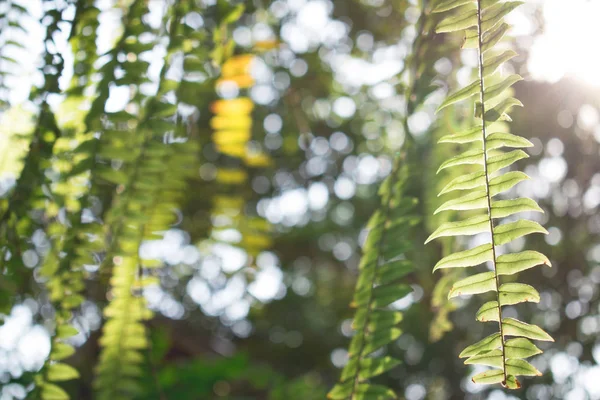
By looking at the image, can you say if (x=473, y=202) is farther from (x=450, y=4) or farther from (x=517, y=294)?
(x=450, y=4)

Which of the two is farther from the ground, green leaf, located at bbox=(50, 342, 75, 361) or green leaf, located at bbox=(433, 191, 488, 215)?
green leaf, located at bbox=(433, 191, 488, 215)

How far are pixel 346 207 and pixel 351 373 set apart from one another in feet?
8.20

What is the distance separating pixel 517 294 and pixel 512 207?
0.32 ft

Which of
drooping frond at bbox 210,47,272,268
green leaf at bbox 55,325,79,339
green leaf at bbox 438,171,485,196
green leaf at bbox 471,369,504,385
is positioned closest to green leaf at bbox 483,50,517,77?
green leaf at bbox 438,171,485,196

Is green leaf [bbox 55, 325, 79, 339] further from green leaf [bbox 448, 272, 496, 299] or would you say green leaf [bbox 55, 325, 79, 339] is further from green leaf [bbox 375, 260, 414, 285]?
green leaf [bbox 448, 272, 496, 299]

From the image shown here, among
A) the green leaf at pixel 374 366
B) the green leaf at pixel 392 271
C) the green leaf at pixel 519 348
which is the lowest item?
the green leaf at pixel 374 366

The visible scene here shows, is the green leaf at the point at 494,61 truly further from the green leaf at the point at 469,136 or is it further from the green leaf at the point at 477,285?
the green leaf at the point at 477,285

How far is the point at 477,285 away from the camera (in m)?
0.64

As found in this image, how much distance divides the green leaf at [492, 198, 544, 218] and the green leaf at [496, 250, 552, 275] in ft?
0.15

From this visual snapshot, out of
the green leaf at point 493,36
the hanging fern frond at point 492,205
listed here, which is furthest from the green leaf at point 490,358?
the green leaf at point 493,36

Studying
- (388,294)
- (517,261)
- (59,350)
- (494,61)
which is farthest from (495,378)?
(59,350)

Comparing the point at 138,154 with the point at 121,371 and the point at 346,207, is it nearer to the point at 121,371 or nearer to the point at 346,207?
the point at 121,371

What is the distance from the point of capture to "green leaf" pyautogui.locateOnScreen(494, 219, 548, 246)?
605 mm

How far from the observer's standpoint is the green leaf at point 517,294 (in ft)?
2.01
